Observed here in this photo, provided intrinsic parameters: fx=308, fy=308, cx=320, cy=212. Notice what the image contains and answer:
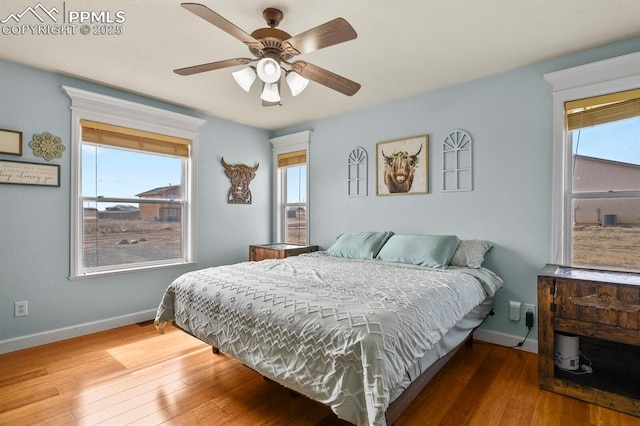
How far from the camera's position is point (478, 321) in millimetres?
2449

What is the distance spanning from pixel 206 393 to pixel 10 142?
2670 mm

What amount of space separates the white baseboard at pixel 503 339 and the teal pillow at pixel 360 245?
3.99ft

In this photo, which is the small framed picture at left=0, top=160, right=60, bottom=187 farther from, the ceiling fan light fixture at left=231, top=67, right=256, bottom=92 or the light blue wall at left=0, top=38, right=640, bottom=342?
the ceiling fan light fixture at left=231, top=67, right=256, bottom=92

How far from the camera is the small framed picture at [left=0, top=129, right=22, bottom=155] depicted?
2.59m

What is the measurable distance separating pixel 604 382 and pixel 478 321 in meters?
0.77

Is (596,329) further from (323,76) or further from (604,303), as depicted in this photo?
(323,76)

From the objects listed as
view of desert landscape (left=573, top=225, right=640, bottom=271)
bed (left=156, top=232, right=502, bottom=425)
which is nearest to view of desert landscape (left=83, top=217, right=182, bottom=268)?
bed (left=156, top=232, right=502, bottom=425)

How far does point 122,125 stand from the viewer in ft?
10.7

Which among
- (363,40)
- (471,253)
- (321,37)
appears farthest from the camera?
(471,253)

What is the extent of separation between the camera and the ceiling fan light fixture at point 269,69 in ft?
6.08

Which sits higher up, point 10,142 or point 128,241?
point 10,142

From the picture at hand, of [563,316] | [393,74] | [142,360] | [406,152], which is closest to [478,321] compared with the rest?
[563,316]

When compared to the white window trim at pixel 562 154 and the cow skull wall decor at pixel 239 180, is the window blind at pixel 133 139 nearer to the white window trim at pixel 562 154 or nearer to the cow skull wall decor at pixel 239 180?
the cow skull wall decor at pixel 239 180

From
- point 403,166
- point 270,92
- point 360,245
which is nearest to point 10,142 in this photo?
point 270,92
